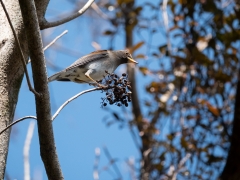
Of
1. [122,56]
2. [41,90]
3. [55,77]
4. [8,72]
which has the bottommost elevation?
[41,90]

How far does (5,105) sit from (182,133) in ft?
9.60

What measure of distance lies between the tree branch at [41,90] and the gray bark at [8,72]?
0.19m

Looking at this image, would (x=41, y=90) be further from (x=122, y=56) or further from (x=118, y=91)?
(x=122, y=56)

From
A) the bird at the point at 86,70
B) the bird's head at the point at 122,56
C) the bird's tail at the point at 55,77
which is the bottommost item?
the bird's tail at the point at 55,77

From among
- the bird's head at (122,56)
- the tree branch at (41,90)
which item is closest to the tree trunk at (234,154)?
the bird's head at (122,56)

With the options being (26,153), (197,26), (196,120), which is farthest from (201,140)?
(26,153)

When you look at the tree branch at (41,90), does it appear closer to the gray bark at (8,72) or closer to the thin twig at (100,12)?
the gray bark at (8,72)

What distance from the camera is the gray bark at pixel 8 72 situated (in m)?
1.76

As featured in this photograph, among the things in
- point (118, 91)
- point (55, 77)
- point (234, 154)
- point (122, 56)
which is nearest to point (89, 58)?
point (55, 77)

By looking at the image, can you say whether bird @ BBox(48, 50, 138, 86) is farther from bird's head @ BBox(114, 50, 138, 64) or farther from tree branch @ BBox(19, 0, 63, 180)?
tree branch @ BBox(19, 0, 63, 180)

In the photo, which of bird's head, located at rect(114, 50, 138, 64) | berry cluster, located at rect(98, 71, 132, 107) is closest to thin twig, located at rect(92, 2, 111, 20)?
bird's head, located at rect(114, 50, 138, 64)

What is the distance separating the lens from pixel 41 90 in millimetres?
1605

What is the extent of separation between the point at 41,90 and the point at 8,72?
0.31 metres

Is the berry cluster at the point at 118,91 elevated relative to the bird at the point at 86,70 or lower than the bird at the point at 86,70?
lower
